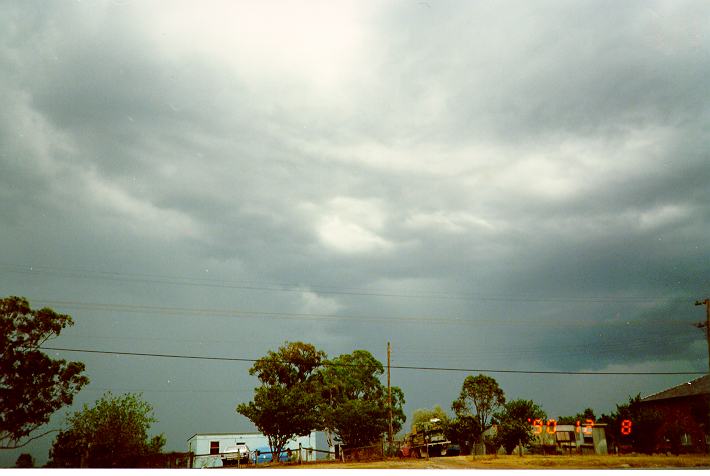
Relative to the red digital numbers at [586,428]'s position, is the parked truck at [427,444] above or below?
below

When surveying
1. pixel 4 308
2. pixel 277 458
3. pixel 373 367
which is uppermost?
pixel 4 308

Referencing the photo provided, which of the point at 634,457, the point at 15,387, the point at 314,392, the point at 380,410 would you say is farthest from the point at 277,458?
the point at 634,457

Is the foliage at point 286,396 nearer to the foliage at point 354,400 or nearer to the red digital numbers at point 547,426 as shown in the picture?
the foliage at point 354,400

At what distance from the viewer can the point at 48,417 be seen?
25.2 meters

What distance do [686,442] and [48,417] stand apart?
29.1 meters

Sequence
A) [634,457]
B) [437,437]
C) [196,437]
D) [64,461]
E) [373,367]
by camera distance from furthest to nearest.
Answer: [196,437], [373,367], [437,437], [64,461], [634,457]

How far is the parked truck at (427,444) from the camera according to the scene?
88.0ft

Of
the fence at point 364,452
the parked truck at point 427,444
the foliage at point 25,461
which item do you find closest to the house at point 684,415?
the parked truck at point 427,444

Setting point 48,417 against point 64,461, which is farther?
point 48,417

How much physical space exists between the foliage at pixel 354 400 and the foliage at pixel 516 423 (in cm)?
1014

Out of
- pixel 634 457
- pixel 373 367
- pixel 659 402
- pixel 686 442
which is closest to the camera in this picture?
pixel 634 457

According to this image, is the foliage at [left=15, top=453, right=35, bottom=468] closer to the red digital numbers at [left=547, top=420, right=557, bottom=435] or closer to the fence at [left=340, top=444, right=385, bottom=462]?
the fence at [left=340, top=444, right=385, bottom=462]

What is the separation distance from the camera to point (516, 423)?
23828mm

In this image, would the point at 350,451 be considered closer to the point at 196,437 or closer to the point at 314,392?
the point at 314,392
